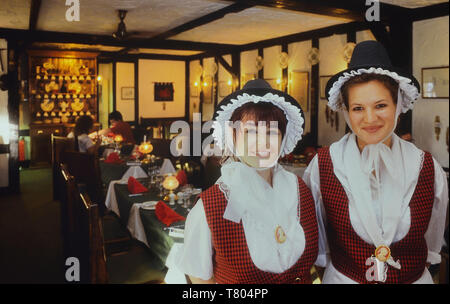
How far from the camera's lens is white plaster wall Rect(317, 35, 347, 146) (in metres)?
6.86

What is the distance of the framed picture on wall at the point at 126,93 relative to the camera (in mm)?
11805

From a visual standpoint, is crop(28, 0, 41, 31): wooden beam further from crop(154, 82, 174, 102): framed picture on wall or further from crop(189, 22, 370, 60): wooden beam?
crop(154, 82, 174, 102): framed picture on wall

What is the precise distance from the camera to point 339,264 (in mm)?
1562

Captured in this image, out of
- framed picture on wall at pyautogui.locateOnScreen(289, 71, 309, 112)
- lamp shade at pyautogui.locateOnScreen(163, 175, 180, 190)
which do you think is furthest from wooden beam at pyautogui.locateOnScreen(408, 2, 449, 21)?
lamp shade at pyautogui.locateOnScreen(163, 175, 180, 190)

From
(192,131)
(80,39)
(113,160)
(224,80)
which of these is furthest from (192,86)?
(113,160)

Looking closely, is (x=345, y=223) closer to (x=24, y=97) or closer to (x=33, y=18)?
(x=33, y=18)

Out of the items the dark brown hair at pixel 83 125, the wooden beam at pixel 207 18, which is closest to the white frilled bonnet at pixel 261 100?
the wooden beam at pixel 207 18

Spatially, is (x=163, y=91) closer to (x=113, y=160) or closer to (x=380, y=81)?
(x=113, y=160)

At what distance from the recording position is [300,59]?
787 centimetres

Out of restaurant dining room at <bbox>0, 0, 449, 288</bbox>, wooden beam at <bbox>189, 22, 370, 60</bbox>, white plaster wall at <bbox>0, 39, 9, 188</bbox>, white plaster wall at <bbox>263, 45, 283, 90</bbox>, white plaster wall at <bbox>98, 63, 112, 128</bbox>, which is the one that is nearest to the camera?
restaurant dining room at <bbox>0, 0, 449, 288</bbox>

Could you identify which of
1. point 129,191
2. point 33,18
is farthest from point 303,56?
point 129,191

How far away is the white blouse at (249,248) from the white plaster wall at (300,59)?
21.5ft

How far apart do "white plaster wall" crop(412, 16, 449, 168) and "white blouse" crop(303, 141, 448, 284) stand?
13.8ft
